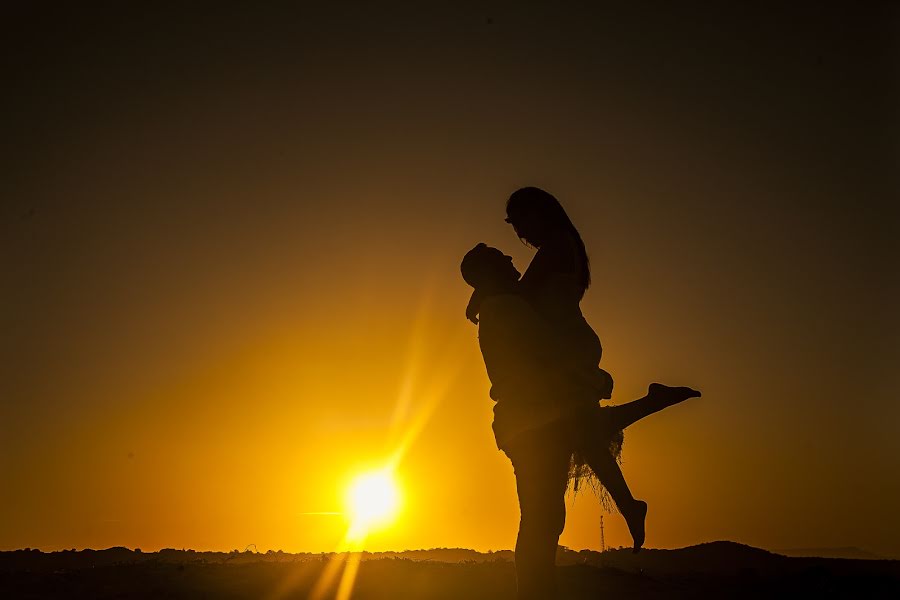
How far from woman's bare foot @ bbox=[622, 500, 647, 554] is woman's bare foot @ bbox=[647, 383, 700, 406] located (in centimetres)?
61

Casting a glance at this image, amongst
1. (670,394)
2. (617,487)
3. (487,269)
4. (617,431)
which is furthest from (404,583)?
(487,269)

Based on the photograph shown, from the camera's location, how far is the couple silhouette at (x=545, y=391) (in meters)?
3.72

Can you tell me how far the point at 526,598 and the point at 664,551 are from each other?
112 feet

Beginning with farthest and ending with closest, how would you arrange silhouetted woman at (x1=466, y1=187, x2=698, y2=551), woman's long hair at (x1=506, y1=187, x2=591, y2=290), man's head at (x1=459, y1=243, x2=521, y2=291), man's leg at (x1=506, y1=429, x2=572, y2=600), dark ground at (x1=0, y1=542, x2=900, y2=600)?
dark ground at (x1=0, y1=542, x2=900, y2=600)
woman's long hair at (x1=506, y1=187, x2=591, y2=290)
man's head at (x1=459, y1=243, x2=521, y2=291)
silhouetted woman at (x1=466, y1=187, x2=698, y2=551)
man's leg at (x1=506, y1=429, x2=572, y2=600)

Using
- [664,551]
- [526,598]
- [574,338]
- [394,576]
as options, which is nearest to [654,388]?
[574,338]

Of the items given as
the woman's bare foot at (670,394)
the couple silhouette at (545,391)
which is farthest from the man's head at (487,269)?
the woman's bare foot at (670,394)

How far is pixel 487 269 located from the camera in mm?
4035

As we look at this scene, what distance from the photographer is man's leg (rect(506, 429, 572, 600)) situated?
12.1 ft

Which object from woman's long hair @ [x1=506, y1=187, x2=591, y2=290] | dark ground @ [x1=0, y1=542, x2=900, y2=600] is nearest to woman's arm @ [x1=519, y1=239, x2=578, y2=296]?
woman's long hair @ [x1=506, y1=187, x2=591, y2=290]

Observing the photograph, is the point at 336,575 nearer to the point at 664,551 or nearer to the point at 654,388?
the point at 654,388

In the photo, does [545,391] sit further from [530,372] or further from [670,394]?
[670,394]

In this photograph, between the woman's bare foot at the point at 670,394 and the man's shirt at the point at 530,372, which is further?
the woman's bare foot at the point at 670,394

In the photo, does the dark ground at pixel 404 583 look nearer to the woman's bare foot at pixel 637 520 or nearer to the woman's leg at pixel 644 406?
the woman's bare foot at pixel 637 520

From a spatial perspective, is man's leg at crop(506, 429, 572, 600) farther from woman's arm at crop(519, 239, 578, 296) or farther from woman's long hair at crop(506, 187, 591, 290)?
woman's long hair at crop(506, 187, 591, 290)
